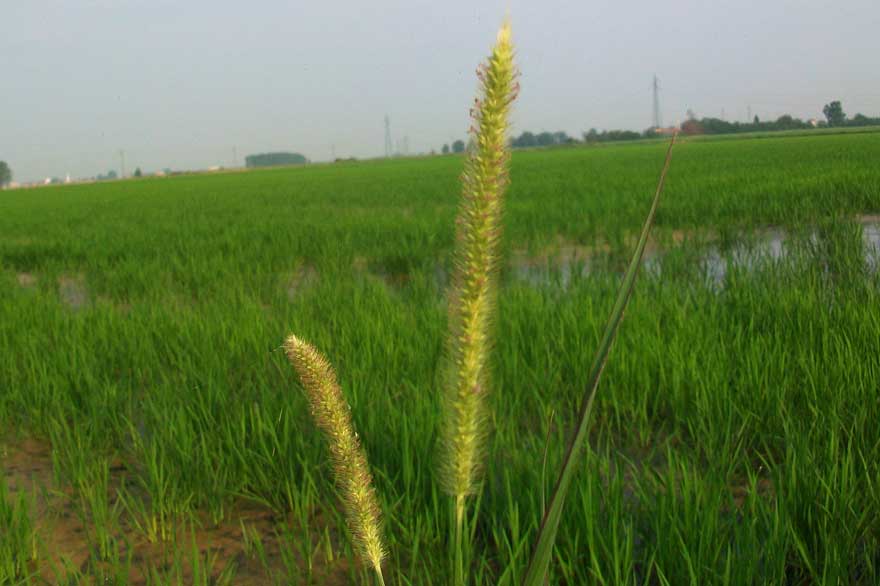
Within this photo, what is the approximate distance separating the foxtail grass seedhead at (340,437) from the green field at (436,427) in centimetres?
19

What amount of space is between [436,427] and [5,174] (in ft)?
347

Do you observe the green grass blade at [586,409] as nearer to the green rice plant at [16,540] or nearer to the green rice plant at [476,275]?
the green rice plant at [476,275]

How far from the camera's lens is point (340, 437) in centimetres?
71

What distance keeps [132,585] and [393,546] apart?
0.56m

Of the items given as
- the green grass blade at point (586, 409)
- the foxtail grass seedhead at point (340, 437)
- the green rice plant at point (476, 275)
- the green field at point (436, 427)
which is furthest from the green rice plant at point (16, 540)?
the green grass blade at point (586, 409)

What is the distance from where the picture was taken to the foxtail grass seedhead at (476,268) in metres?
0.58

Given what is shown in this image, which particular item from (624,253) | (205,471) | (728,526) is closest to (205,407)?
(205,471)

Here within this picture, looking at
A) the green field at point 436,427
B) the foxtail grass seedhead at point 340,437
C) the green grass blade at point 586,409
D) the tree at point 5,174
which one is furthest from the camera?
the tree at point 5,174

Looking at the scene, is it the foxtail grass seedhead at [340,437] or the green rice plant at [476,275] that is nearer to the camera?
the green rice plant at [476,275]

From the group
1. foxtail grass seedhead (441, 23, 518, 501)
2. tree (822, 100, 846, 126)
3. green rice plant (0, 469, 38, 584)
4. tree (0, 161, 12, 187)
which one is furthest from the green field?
tree (0, 161, 12, 187)

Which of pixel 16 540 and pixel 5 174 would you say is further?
pixel 5 174

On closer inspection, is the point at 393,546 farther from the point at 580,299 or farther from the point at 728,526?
the point at 580,299

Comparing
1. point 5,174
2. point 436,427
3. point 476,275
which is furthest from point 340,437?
point 5,174

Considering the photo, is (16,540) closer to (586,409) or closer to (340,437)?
(340,437)
